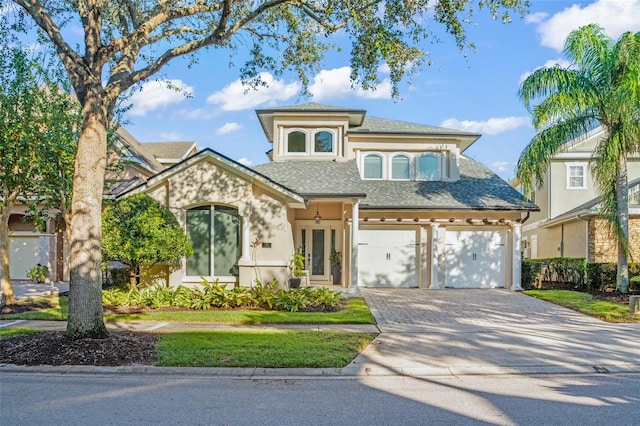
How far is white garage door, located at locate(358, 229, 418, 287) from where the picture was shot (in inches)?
719

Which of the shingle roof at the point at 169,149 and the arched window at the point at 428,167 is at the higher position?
the shingle roof at the point at 169,149

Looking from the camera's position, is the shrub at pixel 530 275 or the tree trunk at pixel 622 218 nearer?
the tree trunk at pixel 622 218

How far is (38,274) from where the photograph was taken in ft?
61.2

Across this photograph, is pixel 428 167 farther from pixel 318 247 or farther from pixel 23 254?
pixel 23 254

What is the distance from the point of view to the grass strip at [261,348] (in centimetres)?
745

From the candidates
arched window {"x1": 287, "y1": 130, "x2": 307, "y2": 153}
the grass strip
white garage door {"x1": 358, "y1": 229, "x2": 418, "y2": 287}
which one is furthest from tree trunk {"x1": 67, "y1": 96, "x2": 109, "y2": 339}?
arched window {"x1": 287, "y1": 130, "x2": 307, "y2": 153}

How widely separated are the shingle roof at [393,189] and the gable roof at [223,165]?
5.48ft

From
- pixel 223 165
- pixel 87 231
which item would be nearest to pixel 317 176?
pixel 223 165

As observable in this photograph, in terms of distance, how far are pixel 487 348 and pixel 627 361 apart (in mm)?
2156

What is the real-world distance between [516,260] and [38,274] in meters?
18.4

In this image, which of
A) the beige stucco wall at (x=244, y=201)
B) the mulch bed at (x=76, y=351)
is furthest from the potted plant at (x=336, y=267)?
the mulch bed at (x=76, y=351)

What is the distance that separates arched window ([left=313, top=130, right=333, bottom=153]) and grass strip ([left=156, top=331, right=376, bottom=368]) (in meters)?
11.2

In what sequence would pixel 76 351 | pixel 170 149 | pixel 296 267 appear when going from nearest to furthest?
pixel 76 351 < pixel 296 267 < pixel 170 149

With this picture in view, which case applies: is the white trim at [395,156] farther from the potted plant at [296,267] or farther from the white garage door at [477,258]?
the potted plant at [296,267]
